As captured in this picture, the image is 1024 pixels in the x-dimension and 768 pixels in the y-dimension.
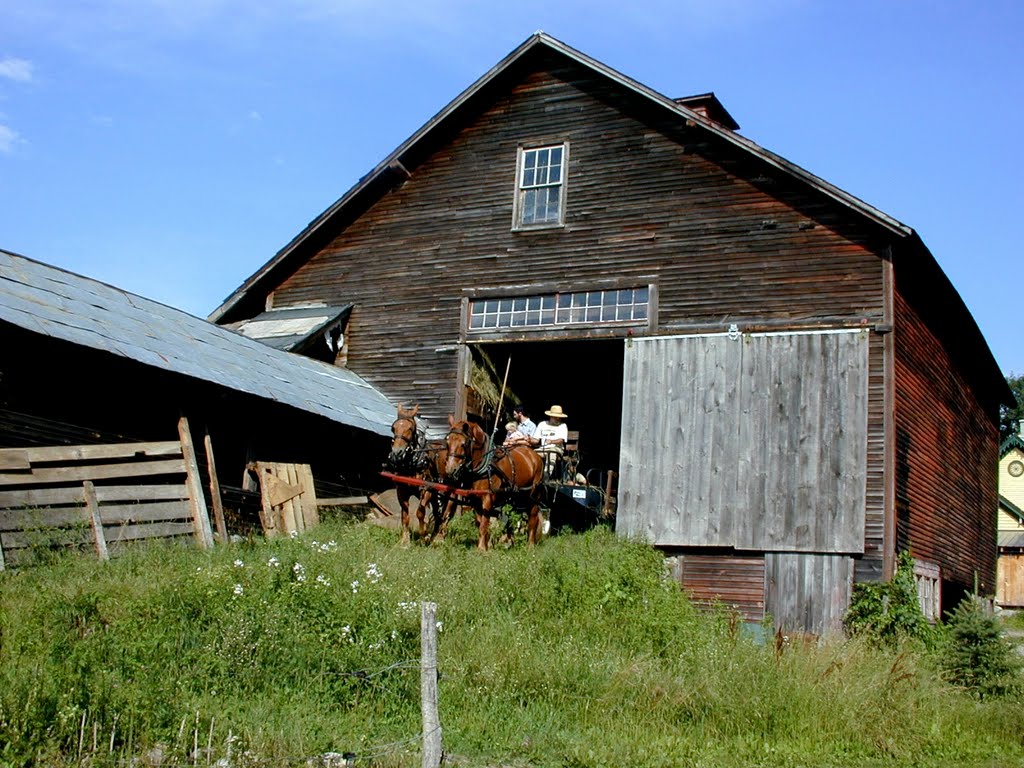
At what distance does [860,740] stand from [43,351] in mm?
11635

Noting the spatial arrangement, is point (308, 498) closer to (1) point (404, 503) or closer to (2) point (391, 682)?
(1) point (404, 503)

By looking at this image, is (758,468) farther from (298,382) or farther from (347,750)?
(347,750)

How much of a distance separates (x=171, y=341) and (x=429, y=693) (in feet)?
34.4

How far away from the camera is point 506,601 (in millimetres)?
14984

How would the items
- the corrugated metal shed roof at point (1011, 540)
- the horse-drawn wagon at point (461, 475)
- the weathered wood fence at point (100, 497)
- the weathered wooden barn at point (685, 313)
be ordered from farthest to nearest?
the corrugated metal shed roof at point (1011, 540) < the weathered wooden barn at point (685, 313) < the horse-drawn wagon at point (461, 475) < the weathered wood fence at point (100, 497)

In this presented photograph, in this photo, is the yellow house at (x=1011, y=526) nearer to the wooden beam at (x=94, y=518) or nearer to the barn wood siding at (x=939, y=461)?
the barn wood siding at (x=939, y=461)

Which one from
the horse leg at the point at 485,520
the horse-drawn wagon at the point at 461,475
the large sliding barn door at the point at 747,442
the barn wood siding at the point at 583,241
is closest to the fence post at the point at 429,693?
the horse-drawn wagon at the point at 461,475

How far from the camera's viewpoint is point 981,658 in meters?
14.6

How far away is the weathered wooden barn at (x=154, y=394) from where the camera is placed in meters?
15.4

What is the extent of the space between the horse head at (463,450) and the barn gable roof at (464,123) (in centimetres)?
707

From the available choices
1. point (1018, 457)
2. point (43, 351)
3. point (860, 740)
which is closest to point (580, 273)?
point (43, 351)

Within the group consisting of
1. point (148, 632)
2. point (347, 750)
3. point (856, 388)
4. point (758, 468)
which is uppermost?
point (856, 388)

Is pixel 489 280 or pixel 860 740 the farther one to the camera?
pixel 489 280

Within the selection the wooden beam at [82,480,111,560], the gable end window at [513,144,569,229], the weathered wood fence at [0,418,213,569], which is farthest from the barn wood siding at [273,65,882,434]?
the wooden beam at [82,480,111,560]
